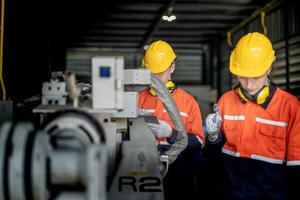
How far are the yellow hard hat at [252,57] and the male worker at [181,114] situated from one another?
851 millimetres

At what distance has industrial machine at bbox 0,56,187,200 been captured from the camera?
5.30ft

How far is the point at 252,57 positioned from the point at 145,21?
6.28 m

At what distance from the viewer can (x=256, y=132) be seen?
9.29 ft

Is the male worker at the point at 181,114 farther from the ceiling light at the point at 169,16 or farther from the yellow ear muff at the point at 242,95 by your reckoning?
the ceiling light at the point at 169,16

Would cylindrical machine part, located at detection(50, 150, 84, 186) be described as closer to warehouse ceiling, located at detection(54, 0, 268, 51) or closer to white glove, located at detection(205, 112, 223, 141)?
white glove, located at detection(205, 112, 223, 141)

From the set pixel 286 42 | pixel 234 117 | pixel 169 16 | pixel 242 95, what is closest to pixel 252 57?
pixel 242 95

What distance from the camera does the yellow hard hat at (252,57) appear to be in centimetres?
288

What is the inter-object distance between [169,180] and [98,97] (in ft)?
6.56

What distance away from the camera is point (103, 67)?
199 centimetres

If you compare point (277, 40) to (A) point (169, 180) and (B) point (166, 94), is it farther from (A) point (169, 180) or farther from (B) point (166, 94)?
A: (B) point (166, 94)

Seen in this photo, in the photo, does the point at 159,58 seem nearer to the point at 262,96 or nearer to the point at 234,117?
the point at 234,117

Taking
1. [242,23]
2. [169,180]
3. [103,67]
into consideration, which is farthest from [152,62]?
[242,23]

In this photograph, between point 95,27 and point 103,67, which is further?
point 95,27

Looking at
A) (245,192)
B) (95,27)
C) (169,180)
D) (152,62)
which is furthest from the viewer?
(95,27)
